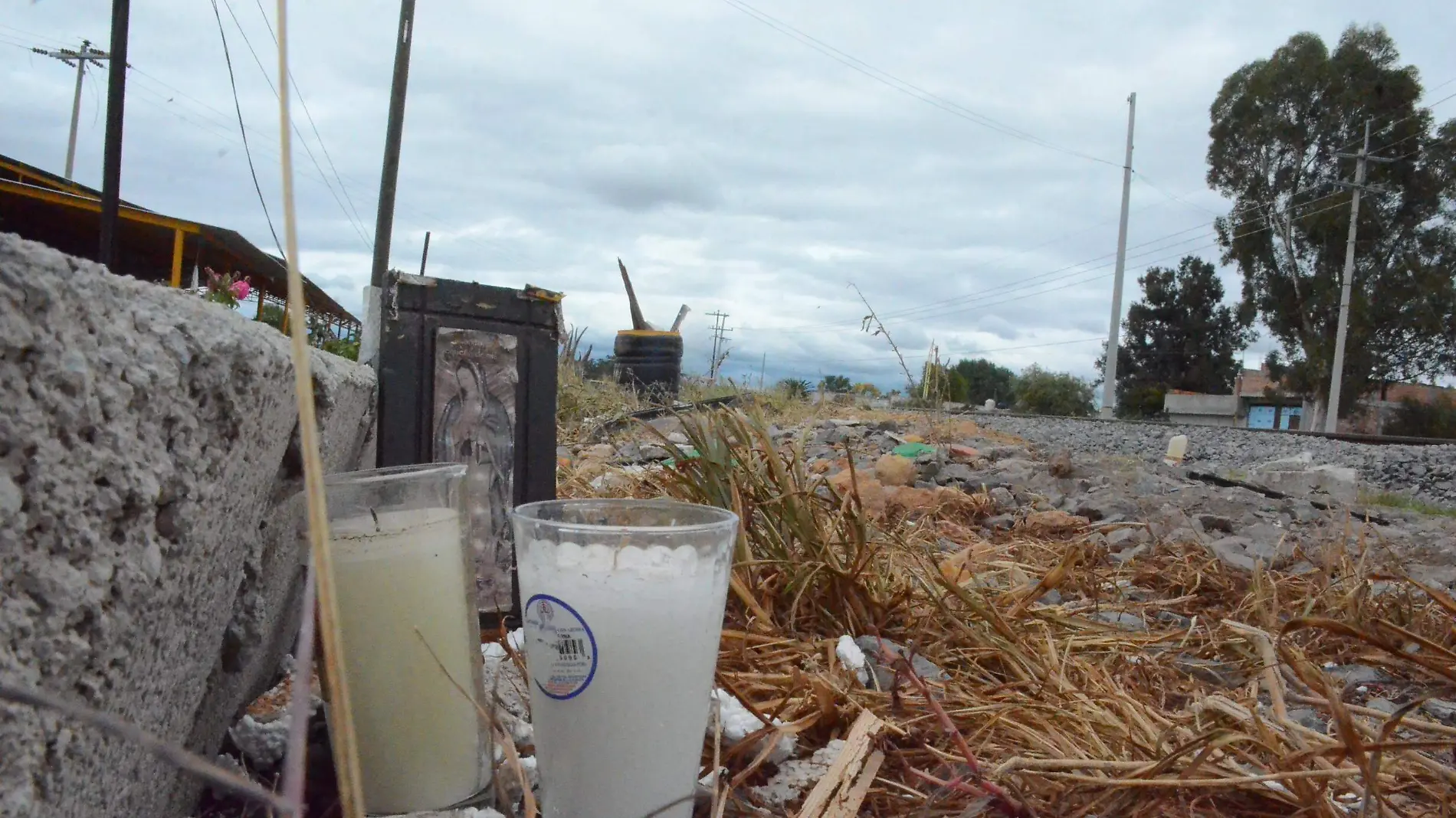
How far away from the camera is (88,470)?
55 centimetres

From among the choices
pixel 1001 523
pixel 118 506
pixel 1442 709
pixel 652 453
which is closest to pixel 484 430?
pixel 118 506

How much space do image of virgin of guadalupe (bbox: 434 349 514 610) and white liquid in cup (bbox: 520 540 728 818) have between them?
873 millimetres

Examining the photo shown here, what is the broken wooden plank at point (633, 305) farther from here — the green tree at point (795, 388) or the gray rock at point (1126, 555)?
the gray rock at point (1126, 555)

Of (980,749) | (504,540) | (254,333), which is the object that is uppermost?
(254,333)

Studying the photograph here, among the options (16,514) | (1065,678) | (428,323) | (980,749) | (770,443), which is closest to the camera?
(16,514)

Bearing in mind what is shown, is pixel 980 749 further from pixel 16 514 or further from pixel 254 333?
pixel 16 514

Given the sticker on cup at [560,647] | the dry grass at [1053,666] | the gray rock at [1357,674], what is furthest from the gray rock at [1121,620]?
the sticker on cup at [560,647]

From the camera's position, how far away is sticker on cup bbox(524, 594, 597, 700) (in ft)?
3.15

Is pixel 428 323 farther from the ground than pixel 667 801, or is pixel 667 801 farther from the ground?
pixel 428 323

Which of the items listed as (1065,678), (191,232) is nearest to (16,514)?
(1065,678)

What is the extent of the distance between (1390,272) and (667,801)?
1364 inches

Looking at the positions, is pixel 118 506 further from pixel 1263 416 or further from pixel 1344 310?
pixel 1263 416

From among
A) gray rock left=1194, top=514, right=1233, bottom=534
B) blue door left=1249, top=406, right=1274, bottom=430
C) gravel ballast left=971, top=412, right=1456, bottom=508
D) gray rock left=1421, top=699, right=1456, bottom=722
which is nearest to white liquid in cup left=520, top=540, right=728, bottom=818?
gray rock left=1421, top=699, right=1456, bottom=722

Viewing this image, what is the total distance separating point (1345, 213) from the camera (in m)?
28.5
